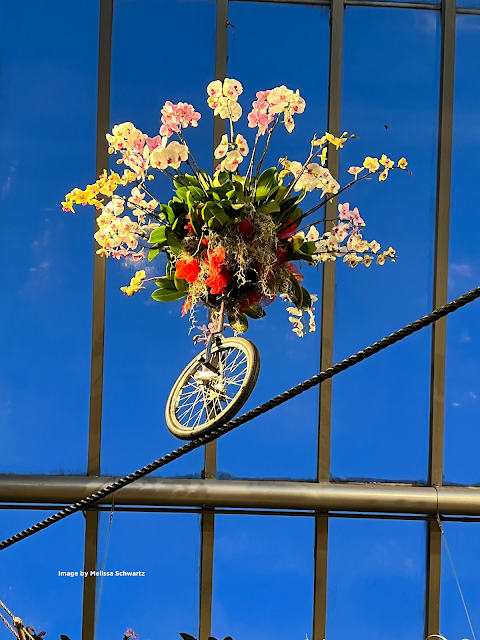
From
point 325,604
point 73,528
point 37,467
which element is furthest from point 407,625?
point 37,467

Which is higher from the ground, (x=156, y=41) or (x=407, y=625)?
(x=156, y=41)

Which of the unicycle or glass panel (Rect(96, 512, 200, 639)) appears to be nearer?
the unicycle

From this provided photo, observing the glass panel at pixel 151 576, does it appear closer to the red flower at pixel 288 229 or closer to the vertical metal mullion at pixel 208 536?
the vertical metal mullion at pixel 208 536

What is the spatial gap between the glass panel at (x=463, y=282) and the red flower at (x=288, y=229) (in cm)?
229

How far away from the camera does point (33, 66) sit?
13.4 ft

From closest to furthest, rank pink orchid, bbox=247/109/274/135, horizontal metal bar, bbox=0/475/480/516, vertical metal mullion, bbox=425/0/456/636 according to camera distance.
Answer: pink orchid, bbox=247/109/274/135 → horizontal metal bar, bbox=0/475/480/516 → vertical metal mullion, bbox=425/0/456/636

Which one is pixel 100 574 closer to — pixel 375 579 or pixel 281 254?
pixel 375 579

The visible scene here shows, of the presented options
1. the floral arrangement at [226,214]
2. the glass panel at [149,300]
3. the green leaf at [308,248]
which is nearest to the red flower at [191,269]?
the floral arrangement at [226,214]

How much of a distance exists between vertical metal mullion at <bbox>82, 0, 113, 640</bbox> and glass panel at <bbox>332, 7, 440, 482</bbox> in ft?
5.04

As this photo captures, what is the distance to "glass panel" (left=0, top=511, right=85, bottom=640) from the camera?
13.3 ft

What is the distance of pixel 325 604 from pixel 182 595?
93 cm

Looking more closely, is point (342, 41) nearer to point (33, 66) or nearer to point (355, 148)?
point (355, 148)

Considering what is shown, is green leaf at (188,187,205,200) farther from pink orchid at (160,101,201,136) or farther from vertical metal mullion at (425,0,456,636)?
vertical metal mullion at (425,0,456,636)

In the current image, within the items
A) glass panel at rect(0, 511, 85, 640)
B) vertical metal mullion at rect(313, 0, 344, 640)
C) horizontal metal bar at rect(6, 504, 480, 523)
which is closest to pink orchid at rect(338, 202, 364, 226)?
vertical metal mullion at rect(313, 0, 344, 640)
